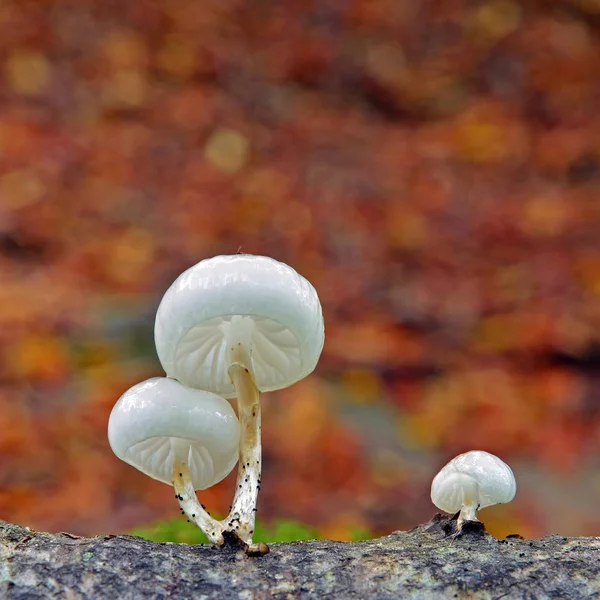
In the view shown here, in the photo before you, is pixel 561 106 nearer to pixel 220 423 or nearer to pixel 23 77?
pixel 23 77

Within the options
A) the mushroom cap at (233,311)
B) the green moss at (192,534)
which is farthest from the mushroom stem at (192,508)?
the green moss at (192,534)

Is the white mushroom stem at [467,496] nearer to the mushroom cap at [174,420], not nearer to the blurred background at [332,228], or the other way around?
the mushroom cap at [174,420]

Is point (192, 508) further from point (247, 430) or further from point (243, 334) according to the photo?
point (243, 334)

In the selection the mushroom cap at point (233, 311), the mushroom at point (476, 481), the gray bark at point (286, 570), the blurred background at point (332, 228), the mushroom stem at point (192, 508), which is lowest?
the gray bark at point (286, 570)

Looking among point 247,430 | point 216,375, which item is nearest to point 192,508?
point 247,430

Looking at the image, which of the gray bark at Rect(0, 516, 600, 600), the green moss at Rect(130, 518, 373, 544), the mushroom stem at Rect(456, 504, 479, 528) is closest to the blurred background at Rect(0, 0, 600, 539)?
the green moss at Rect(130, 518, 373, 544)

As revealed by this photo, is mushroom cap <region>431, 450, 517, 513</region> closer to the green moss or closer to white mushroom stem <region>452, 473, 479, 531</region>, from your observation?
white mushroom stem <region>452, 473, 479, 531</region>

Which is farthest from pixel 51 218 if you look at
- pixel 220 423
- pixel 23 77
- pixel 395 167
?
pixel 220 423

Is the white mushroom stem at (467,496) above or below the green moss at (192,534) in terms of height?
below
